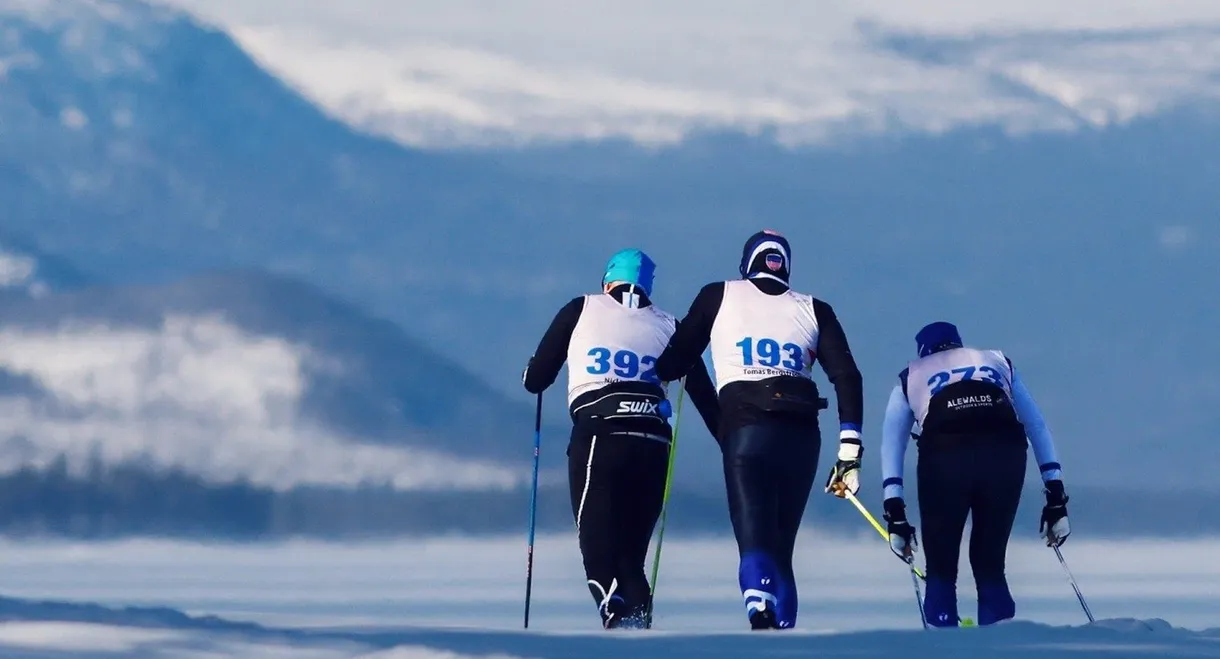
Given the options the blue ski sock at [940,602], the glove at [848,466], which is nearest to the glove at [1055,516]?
the blue ski sock at [940,602]

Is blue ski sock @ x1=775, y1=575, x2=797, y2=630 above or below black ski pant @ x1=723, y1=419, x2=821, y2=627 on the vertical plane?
below

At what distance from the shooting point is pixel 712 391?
33.8ft

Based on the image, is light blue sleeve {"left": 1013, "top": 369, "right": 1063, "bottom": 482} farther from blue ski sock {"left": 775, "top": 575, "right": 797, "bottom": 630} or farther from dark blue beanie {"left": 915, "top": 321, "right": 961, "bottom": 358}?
blue ski sock {"left": 775, "top": 575, "right": 797, "bottom": 630}

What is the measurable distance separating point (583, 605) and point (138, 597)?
359 cm

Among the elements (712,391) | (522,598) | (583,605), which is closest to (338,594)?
(522,598)

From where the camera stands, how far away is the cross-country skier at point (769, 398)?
31.0 feet

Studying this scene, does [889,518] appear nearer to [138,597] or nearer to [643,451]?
[643,451]

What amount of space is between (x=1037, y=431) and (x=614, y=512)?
101 inches

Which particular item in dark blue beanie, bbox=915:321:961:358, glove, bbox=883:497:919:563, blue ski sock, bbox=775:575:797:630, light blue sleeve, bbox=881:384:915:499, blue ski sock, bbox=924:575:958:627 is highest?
dark blue beanie, bbox=915:321:961:358

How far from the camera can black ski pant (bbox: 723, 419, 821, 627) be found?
30.8ft

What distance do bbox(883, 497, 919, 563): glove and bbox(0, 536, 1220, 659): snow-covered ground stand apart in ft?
2.40

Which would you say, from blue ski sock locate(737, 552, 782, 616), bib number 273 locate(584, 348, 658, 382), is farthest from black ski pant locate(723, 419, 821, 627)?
bib number 273 locate(584, 348, 658, 382)

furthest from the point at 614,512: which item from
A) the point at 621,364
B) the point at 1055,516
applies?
the point at 1055,516

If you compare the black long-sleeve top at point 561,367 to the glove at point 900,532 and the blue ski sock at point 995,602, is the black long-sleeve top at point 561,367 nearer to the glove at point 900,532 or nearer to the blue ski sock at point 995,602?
the glove at point 900,532
